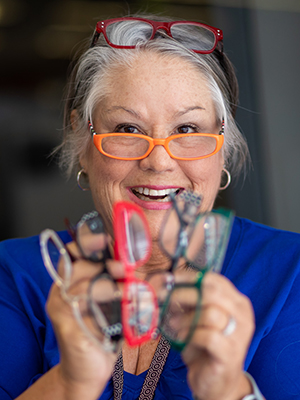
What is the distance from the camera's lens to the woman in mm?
1032

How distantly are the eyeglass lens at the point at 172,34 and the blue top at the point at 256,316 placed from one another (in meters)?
0.55

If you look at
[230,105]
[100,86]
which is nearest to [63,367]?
[100,86]

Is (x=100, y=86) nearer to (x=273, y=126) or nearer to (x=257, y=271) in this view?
(x=257, y=271)

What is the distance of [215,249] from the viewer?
24.7 inches

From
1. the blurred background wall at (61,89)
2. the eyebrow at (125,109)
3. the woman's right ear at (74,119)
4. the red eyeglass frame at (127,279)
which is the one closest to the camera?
the red eyeglass frame at (127,279)

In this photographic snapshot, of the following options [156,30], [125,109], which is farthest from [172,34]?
[125,109]

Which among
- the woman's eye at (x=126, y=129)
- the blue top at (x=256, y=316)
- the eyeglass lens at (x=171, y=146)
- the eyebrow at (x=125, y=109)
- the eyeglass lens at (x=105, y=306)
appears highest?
the eyebrow at (x=125, y=109)

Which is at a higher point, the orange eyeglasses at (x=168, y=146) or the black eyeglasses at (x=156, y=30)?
the black eyeglasses at (x=156, y=30)

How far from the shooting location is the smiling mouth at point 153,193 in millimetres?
1145

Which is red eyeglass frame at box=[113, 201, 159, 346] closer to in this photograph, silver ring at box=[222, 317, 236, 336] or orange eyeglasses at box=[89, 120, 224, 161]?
silver ring at box=[222, 317, 236, 336]

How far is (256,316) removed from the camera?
1.08m

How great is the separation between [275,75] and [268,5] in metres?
0.37

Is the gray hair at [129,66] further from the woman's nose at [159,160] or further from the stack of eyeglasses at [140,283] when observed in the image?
the stack of eyeglasses at [140,283]

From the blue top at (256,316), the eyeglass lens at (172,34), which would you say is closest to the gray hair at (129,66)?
the eyeglass lens at (172,34)
